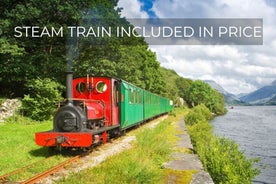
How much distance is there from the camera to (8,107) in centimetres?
2317

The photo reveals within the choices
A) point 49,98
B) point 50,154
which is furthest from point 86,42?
point 50,154

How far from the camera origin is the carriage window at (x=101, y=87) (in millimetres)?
13961

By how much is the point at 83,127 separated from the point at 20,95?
1659 centimetres

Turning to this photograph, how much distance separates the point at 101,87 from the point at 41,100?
10.1m

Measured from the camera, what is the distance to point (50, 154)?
39.1 feet

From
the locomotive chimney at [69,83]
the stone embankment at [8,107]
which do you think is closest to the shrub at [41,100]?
the stone embankment at [8,107]

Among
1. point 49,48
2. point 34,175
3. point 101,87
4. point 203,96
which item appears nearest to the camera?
point 34,175

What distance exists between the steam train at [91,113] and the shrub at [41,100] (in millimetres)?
→ 6576

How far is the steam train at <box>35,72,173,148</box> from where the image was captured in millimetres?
11172

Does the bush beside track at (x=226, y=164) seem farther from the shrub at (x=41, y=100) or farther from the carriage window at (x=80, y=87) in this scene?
the shrub at (x=41, y=100)

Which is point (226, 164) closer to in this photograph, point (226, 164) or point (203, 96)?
point (226, 164)

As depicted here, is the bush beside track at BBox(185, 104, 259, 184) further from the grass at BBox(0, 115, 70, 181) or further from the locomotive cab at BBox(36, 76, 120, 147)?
the grass at BBox(0, 115, 70, 181)

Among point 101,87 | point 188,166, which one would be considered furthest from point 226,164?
point 101,87

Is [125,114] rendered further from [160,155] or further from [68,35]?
[68,35]
